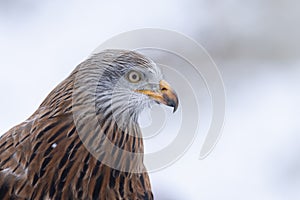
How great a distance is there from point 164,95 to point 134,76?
0.20 metres

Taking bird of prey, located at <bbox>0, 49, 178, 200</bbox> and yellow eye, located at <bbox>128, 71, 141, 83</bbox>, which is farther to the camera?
yellow eye, located at <bbox>128, 71, 141, 83</bbox>

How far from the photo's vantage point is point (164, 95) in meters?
4.09

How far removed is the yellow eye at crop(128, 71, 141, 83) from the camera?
163 inches

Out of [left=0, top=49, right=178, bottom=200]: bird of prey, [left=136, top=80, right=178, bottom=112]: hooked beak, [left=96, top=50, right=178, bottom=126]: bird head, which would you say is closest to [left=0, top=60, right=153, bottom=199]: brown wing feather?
[left=0, top=49, right=178, bottom=200]: bird of prey

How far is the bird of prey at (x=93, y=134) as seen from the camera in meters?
3.94

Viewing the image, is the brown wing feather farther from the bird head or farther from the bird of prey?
the bird head

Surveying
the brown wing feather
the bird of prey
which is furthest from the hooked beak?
the brown wing feather

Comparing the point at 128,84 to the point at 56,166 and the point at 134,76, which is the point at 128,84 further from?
the point at 56,166

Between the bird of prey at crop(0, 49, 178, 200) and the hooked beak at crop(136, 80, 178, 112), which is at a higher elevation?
the hooked beak at crop(136, 80, 178, 112)

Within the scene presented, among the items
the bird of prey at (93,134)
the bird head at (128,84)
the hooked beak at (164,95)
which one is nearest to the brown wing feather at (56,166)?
the bird of prey at (93,134)

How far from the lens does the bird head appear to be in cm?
413

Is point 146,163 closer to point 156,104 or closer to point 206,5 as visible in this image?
point 156,104

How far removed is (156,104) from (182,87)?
183 centimetres

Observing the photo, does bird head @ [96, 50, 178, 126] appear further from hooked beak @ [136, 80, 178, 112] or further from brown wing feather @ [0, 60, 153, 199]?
brown wing feather @ [0, 60, 153, 199]
